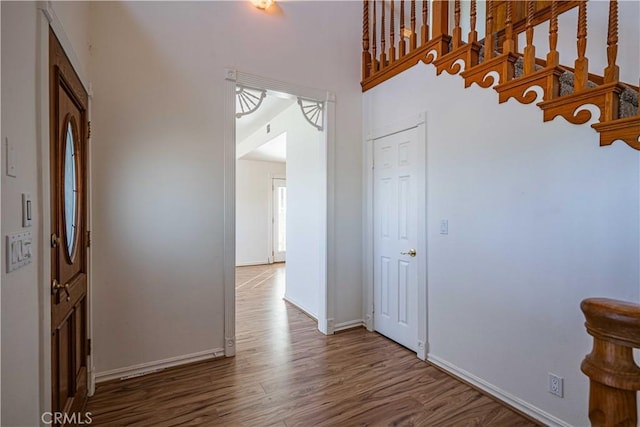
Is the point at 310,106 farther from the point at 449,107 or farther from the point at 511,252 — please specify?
the point at 511,252

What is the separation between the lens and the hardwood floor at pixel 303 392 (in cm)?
190

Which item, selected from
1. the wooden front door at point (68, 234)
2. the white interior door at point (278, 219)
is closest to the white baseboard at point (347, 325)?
the wooden front door at point (68, 234)

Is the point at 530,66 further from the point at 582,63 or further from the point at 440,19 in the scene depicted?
the point at 440,19

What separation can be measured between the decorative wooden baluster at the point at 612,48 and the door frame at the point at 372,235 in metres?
1.18

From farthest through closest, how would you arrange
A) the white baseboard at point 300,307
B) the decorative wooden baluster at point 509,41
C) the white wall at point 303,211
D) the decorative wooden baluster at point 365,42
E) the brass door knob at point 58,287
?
the white baseboard at point 300,307 < the white wall at point 303,211 < the decorative wooden baluster at point 365,42 < the decorative wooden baluster at point 509,41 < the brass door knob at point 58,287

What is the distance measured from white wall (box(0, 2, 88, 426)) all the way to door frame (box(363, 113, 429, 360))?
2413mm

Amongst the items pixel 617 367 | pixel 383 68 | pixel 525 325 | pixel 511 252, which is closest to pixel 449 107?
pixel 383 68

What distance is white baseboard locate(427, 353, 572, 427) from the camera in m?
1.83

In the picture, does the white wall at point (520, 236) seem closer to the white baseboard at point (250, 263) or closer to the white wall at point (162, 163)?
the white wall at point (162, 163)

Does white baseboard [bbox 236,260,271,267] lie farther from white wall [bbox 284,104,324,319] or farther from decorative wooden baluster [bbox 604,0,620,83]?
decorative wooden baluster [bbox 604,0,620,83]

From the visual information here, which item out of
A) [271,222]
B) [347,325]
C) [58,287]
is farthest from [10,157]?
[271,222]

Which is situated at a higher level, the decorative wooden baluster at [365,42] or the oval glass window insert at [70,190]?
the decorative wooden baluster at [365,42]

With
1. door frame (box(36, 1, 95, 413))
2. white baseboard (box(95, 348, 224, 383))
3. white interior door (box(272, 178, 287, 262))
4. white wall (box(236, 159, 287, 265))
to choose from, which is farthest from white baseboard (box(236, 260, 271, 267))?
door frame (box(36, 1, 95, 413))

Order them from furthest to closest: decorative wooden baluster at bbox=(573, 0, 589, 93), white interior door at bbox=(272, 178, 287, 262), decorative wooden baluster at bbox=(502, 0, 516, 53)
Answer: white interior door at bbox=(272, 178, 287, 262)
decorative wooden baluster at bbox=(502, 0, 516, 53)
decorative wooden baluster at bbox=(573, 0, 589, 93)
